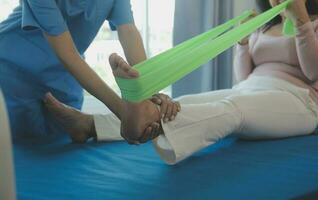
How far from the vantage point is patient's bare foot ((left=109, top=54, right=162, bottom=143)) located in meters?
1.02

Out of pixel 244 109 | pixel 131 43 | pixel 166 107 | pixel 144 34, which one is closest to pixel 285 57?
pixel 244 109

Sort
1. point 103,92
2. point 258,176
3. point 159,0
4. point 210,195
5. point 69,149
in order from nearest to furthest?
point 210,195 < point 258,176 < point 103,92 < point 69,149 < point 159,0

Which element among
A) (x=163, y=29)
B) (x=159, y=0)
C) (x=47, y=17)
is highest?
(x=47, y=17)

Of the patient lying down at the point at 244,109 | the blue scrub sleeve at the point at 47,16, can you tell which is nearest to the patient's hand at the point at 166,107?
the patient lying down at the point at 244,109

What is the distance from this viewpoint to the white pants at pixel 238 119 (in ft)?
3.63

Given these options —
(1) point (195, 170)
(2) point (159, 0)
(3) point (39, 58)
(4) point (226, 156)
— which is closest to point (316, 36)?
(4) point (226, 156)

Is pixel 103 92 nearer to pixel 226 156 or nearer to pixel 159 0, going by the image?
pixel 226 156

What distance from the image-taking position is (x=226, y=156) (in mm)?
1188

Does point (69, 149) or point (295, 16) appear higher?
point (295, 16)

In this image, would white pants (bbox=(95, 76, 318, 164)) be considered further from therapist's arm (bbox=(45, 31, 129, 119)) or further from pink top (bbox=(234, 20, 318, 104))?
therapist's arm (bbox=(45, 31, 129, 119))

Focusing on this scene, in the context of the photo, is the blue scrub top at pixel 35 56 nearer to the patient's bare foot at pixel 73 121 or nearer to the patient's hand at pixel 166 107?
the patient's bare foot at pixel 73 121

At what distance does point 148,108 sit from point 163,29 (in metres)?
1.59

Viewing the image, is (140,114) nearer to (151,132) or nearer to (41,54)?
(151,132)

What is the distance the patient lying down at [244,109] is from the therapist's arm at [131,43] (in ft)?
0.67
